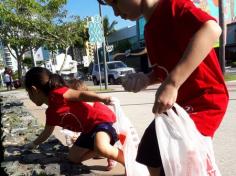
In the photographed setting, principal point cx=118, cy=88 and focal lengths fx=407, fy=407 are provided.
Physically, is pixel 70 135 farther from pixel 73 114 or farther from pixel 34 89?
pixel 34 89

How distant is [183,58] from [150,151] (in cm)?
56

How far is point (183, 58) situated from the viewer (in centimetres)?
188

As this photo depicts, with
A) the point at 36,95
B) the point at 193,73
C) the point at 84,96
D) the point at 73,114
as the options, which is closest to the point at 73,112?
the point at 73,114

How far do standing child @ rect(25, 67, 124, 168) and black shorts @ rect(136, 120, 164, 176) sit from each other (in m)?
1.41

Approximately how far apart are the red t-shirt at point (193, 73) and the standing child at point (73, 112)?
5.03ft

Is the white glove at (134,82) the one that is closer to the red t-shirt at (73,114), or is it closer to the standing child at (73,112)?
the standing child at (73,112)

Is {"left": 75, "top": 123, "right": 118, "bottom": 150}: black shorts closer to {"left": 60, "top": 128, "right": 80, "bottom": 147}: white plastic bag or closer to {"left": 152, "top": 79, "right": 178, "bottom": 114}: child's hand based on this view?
{"left": 60, "top": 128, "right": 80, "bottom": 147}: white plastic bag

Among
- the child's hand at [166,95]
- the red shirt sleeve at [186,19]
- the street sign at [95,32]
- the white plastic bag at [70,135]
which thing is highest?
the street sign at [95,32]

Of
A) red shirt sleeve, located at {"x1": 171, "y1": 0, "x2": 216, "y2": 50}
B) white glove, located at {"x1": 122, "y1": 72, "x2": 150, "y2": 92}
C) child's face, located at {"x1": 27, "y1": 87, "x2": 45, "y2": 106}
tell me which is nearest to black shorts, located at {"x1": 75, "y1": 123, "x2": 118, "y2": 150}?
child's face, located at {"x1": 27, "y1": 87, "x2": 45, "y2": 106}

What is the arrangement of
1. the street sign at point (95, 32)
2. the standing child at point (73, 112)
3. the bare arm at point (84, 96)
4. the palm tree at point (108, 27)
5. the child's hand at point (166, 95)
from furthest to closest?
the palm tree at point (108, 27), the street sign at point (95, 32), the standing child at point (73, 112), the bare arm at point (84, 96), the child's hand at point (166, 95)

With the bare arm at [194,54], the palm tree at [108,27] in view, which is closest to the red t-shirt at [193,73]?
the bare arm at [194,54]

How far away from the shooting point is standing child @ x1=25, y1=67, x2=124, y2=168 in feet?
12.1

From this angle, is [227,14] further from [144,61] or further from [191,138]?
[191,138]

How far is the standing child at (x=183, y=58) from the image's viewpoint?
6.15 feet
